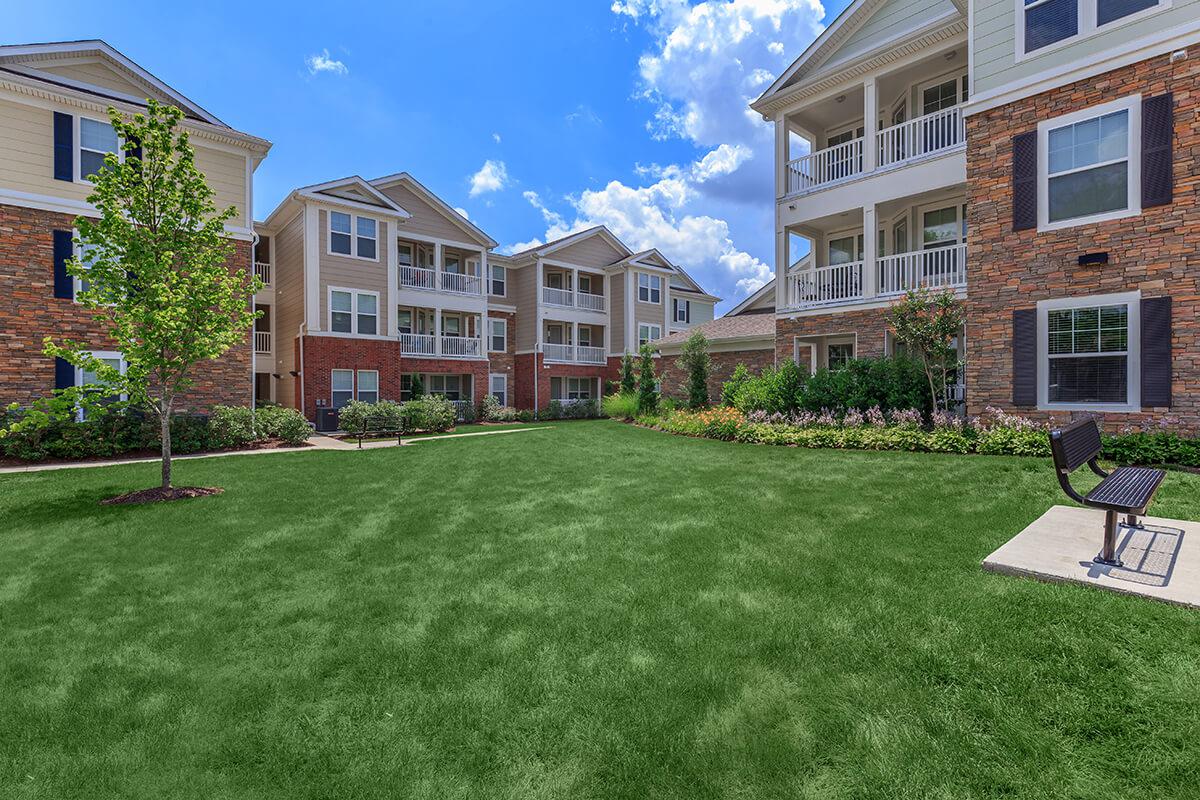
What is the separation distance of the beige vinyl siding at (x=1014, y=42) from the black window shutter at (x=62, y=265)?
21.2 metres

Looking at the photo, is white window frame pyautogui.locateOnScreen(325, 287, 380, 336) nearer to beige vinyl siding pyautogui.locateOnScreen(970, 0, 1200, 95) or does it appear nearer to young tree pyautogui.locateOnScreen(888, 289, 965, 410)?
young tree pyautogui.locateOnScreen(888, 289, 965, 410)

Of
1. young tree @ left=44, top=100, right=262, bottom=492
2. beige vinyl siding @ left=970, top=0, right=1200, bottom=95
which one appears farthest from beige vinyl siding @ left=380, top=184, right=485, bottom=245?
beige vinyl siding @ left=970, top=0, right=1200, bottom=95

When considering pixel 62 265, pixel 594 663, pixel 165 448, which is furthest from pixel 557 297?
pixel 594 663

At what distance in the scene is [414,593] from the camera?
4496mm

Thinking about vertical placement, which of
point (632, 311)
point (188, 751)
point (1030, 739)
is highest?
point (632, 311)

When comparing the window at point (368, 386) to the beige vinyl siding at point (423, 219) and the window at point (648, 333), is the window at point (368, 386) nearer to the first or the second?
the beige vinyl siding at point (423, 219)

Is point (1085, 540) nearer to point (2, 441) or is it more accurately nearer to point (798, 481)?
point (798, 481)

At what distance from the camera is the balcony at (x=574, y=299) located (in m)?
29.9

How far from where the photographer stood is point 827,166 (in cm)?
1599

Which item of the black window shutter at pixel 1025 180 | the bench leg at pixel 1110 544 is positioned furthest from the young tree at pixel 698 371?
the bench leg at pixel 1110 544

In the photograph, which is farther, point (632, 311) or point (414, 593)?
point (632, 311)

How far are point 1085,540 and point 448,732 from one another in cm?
539

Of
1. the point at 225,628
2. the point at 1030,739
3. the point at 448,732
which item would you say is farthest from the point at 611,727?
the point at 225,628

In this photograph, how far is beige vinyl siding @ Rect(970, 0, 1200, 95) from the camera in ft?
29.1
